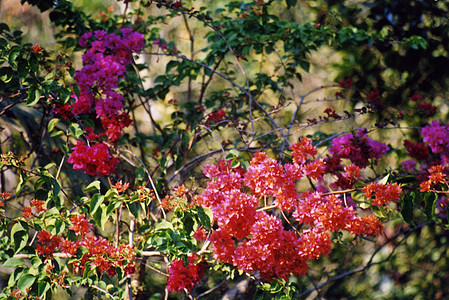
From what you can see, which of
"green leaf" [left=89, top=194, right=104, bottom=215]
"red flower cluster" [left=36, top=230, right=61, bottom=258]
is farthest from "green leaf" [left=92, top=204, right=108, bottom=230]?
"red flower cluster" [left=36, top=230, right=61, bottom=258]

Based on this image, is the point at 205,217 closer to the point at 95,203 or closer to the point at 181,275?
the point at 181,275

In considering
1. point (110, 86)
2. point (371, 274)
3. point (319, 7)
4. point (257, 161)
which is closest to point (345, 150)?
point (257, 161)

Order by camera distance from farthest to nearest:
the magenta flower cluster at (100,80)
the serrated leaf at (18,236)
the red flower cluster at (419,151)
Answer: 1. the red flower cluster at (419,151)
2. the magenta flower cluster at (100,80)
3. the serrated leaf at (18,236)

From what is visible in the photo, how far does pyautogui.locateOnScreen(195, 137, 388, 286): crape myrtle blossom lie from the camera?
1.52 metres

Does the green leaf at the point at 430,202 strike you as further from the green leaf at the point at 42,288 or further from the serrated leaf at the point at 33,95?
the serrated leaf at the point at 33,95

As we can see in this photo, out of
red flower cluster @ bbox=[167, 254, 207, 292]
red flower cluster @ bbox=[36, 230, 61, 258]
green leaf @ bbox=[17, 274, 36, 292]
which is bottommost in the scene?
red flower cluster @ bbox=[167, 254, 207, 292]

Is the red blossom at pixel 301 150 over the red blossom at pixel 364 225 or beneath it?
Result: over

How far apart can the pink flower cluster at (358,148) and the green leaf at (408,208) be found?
59 cm

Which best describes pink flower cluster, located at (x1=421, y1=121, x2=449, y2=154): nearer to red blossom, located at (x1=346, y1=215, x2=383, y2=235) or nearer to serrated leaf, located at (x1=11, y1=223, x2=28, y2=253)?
red blossom, located at (x1=346, y1=215, x2=383, y2=235)

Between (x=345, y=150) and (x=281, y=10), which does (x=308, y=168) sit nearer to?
(x=345, y=150)

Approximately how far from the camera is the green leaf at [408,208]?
1.43 metres

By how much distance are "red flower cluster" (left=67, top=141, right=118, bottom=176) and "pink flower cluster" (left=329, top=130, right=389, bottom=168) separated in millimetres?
929

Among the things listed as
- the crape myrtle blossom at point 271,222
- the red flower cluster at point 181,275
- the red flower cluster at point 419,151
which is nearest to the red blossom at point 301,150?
the crape myrtle blossom at point 271,222

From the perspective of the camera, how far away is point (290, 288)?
1517mm
